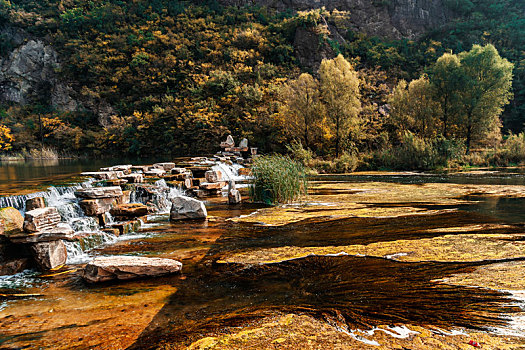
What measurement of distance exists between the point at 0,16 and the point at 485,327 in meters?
46.0

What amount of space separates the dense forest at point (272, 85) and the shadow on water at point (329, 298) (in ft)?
42.2

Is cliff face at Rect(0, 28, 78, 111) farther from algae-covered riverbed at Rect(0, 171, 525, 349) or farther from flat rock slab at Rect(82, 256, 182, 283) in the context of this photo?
algae-covered riverbed at Rect(0, 171, 525, 349)

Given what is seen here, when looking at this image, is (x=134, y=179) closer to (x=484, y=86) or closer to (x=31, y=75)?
(x=484, y=86)

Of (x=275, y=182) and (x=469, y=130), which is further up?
(x=469, y=130)

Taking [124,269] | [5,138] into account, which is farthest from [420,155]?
[5,138]

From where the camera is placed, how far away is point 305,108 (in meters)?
18.2

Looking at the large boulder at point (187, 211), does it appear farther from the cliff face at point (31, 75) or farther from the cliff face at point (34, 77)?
the cliff face at point (31, 75)

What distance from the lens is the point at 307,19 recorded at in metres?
29.2

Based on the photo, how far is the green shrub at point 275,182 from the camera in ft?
23.9

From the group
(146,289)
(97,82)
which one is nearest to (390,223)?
(146,289)

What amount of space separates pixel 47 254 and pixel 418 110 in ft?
67.7

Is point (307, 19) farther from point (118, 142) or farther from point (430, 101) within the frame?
point (118, 142)

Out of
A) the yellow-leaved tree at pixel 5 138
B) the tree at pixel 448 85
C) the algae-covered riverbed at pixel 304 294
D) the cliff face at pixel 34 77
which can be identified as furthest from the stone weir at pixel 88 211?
the cliff face at pixel 34 77

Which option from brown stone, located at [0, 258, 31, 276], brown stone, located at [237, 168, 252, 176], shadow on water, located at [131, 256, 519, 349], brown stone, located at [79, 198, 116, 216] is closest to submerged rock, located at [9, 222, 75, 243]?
brown stone, located at [0, 258, 31, 276]
